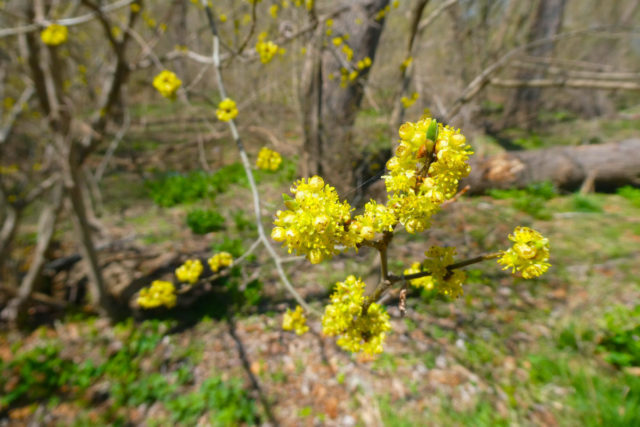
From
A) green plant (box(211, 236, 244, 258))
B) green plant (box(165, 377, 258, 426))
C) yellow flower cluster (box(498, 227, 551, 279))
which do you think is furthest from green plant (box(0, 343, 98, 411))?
yellow flower cluster (box(498, 227, 551, 279))

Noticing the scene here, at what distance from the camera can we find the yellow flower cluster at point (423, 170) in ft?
2.44

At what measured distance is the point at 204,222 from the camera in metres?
5.04

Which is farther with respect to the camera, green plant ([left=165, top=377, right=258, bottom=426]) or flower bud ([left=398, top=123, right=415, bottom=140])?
green plant ([left=165, top=377, right=258, bottom=426])

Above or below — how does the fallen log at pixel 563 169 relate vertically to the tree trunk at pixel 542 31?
below

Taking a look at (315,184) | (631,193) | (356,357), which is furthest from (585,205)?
(315,184)

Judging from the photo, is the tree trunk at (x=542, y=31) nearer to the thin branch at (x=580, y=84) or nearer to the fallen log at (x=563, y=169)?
the fallen log at (x=563, y=169)

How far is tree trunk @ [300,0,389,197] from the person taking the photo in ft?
11.3

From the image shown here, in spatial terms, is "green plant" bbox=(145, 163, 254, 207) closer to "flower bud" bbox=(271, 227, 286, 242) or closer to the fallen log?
the fallen log

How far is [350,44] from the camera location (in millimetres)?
3570

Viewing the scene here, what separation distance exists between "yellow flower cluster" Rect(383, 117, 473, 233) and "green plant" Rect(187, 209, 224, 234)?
4720 millimetres

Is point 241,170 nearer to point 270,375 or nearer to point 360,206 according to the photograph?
point 270,375

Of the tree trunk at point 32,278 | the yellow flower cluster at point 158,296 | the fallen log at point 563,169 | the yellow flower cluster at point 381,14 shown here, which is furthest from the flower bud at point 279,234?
the fallen log at point 563,169

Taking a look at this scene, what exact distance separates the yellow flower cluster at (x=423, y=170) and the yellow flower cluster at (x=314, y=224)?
5.7 inches

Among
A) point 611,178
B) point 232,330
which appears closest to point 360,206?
point 232,330
